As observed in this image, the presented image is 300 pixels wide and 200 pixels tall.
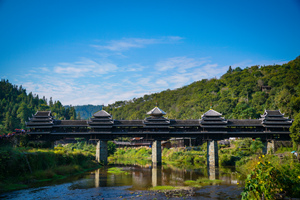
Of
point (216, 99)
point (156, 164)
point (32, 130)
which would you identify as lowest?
point (156, 164)

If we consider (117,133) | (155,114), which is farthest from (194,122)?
(117,133)

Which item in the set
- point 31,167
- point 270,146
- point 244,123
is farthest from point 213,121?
point 31,167

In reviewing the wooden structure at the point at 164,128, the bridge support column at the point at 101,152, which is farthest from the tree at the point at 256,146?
the bridge support column at the point at 101,152

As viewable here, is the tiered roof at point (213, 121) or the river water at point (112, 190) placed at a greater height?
the tiered roof at point (213, 121)

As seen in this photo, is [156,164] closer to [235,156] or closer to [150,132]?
[150,132]

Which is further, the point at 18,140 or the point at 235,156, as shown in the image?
the point at 235,156

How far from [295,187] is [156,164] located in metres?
27.0

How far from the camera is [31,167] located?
1001 inches

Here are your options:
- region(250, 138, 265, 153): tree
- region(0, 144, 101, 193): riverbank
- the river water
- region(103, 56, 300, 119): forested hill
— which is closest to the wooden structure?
region(250, 138, 265, 153): tree

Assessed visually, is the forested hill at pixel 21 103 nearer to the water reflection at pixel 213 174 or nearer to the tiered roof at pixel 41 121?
the tiered roof at pixel 41 121

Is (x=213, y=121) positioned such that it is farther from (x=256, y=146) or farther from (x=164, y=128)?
(x=256, y=146)

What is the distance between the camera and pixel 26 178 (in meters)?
23.6

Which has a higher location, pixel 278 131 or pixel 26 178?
pixel 278 131

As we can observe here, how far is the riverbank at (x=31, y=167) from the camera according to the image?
71.8 ft
